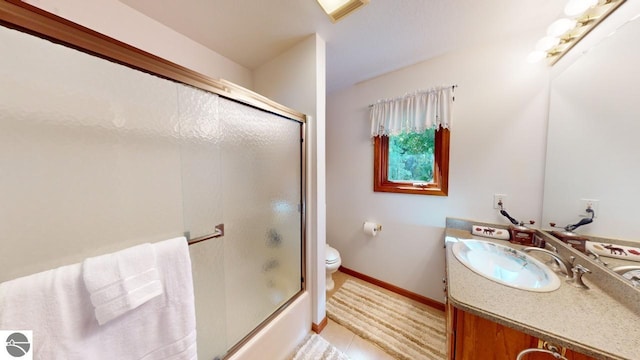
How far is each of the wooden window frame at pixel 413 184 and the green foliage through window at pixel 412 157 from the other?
4 cm

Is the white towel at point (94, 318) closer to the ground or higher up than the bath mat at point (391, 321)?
higher up

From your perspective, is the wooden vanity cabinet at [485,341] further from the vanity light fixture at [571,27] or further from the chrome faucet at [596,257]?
the vanity light fixture at [571,27]

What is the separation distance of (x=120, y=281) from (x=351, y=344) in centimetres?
146

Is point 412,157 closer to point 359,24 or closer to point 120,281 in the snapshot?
point 359,24

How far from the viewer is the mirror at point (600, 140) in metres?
0.78

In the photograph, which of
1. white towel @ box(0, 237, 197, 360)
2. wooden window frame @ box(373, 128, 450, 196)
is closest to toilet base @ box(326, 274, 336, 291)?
wooden window frame @ box(373, 128, 450, 196)

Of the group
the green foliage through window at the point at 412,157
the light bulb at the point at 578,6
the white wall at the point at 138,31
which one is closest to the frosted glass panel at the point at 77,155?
the white wall at the point at 138,31

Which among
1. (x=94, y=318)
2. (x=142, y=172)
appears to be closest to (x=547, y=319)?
(x=94, y=318)

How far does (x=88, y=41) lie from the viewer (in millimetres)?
562

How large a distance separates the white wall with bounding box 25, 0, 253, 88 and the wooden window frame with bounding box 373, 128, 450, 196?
62.9 inches

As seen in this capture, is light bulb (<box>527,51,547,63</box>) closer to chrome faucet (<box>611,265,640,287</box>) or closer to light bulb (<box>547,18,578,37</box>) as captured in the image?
light bulb (<box>547,18,578,37</box>)

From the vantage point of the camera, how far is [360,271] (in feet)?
6.82

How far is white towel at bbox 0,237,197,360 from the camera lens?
0.45 meters

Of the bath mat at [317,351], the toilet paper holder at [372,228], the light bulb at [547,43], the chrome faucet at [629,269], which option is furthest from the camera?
the toilet paper holder at [372,228]
